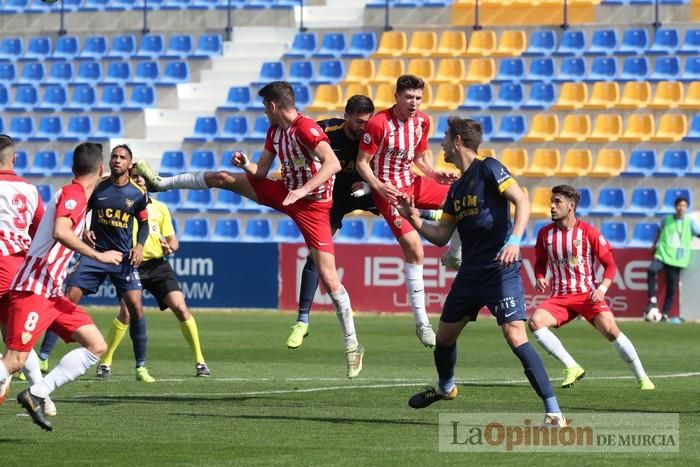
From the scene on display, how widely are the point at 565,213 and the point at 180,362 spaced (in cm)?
579

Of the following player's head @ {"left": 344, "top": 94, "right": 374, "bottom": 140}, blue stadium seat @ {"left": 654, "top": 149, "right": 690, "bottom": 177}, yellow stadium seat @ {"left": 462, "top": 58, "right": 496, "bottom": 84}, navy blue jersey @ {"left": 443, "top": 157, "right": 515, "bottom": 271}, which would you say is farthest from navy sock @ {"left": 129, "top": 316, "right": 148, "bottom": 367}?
yellow stadium seat @ {"left": 462, "top": 58, "right": 496, "bottom": 84}

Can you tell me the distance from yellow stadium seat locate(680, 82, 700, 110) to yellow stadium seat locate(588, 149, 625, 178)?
62.6 inches

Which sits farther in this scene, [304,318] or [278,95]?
[304,318]

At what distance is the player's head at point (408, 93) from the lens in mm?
12930

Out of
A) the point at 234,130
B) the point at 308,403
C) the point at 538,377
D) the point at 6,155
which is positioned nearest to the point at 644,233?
the point at 234,130

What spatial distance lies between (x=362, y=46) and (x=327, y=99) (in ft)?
6.64

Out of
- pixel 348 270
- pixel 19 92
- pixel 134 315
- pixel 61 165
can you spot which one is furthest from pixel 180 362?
pixel 19 92

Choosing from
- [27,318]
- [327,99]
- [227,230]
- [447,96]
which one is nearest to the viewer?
[27,318]

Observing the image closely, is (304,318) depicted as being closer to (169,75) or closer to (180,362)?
(180,362)

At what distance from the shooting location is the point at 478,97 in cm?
2978

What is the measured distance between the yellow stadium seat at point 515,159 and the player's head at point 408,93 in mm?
15494

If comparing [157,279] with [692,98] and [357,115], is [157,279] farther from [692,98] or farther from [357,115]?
[692,98]

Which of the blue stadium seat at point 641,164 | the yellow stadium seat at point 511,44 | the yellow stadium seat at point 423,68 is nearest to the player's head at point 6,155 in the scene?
the blue stadium seat at point 641,164

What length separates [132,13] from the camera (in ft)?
114
